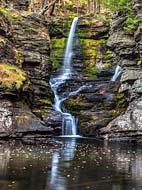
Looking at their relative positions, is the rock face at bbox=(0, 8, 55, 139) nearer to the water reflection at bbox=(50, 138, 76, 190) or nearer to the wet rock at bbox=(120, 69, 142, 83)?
the water reflection at bbox=(50, 138, 76, 190)

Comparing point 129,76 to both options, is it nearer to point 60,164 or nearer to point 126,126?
point 126,126

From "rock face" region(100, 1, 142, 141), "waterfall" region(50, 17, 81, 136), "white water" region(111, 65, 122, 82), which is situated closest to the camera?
"rock face" region(100, 1, 142, 141)

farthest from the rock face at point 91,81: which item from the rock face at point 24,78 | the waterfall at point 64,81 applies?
the rock face at point 24,78

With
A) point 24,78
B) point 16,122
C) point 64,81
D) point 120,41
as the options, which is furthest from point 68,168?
point 120,41

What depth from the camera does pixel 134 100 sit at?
28609 mm

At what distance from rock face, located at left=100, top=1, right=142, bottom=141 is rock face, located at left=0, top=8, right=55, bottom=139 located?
5024 mm

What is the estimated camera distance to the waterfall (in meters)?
28.7

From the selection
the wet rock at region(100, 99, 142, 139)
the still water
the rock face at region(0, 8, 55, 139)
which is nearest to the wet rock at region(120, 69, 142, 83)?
the wet rock at region(100, 99, 142, 139)

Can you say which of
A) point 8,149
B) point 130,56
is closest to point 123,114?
point 130,56

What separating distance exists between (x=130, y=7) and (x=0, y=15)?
12.1 metres

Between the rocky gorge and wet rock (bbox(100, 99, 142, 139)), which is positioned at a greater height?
the rocky gorge

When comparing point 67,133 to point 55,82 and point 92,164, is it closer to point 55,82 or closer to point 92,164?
point 55,82

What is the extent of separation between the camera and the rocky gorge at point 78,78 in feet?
86.3

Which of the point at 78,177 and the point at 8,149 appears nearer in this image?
the point at 78,177
